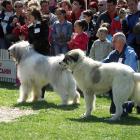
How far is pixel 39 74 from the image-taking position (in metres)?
12.1

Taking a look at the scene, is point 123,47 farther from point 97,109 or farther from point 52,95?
point 52,95

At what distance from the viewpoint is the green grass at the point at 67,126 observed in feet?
28.3

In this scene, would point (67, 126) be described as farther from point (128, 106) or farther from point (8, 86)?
point (8, 86)

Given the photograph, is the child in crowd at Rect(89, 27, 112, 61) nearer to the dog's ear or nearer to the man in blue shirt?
the man in blue shirt

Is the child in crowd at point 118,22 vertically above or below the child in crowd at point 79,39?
above

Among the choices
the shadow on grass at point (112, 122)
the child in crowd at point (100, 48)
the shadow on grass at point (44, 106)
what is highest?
the child in crowd at point (100, 48)

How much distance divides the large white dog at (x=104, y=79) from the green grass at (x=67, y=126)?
16.3 inches

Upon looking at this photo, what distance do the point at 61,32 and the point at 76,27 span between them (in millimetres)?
975

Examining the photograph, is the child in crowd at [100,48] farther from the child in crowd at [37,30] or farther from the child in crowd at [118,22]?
the child in crowd at [37,30]

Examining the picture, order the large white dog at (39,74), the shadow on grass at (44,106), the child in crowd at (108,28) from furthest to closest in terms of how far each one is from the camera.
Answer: the child in crowd at (108,28) < the large white dog at (39,74) < the shadow on grass at (44,106)

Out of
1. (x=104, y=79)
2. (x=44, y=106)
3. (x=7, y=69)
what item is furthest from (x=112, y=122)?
(x=7, y=69)

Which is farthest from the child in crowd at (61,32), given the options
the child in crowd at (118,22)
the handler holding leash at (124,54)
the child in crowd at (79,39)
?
the handler holding leash at (124,54)

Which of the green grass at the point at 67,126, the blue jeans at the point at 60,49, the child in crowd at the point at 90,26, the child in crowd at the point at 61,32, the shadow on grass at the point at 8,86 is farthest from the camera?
the shadow on grass at the point at 8,86

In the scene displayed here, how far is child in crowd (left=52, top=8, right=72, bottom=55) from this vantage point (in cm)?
1435
